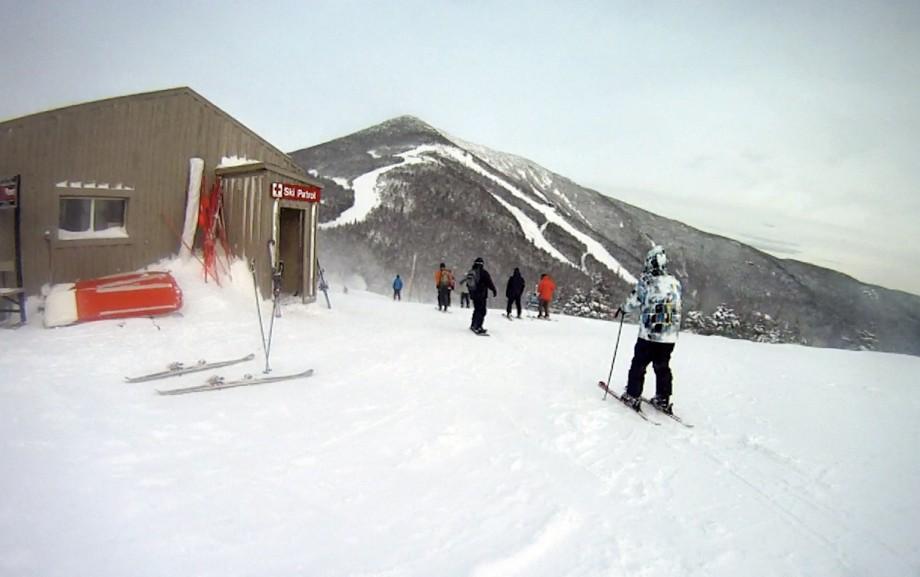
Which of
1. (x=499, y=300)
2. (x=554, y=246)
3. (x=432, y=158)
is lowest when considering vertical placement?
(x=499, y=300)

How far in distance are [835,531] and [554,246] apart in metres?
88.0

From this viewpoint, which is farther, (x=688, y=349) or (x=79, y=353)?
(x=688, y=349)

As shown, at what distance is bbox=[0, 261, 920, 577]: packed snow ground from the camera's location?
2582 millimetres

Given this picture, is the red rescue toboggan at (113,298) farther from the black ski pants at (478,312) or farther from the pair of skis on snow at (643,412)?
the pair of skis on snow at (643,412)

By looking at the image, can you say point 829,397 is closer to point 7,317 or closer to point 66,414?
point 66,414

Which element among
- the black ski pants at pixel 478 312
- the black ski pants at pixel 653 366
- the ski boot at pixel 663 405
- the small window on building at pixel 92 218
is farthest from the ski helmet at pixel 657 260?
the small window on building at pixel 92 218

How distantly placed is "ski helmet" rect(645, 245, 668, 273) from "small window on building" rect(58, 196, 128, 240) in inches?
416

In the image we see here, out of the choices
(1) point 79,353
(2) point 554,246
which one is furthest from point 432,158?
(1) point 79,353

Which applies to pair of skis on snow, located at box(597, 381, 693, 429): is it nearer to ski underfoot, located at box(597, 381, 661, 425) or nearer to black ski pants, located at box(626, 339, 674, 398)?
ski underfoot, located at box(597, 381, 661, 425)

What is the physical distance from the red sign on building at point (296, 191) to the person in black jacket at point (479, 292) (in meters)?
4.64

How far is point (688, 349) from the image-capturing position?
1091 centimetres

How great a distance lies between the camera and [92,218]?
9.48m

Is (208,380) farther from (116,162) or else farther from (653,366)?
(116,162)

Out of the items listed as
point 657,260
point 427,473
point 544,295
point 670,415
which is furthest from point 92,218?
point 544,295
